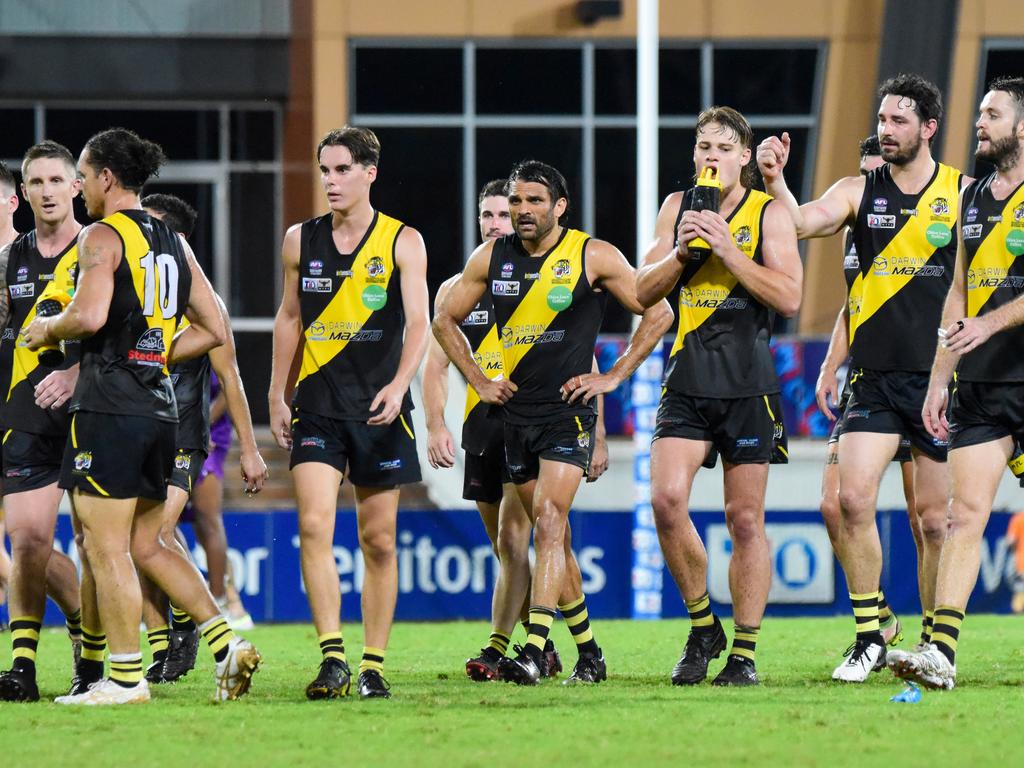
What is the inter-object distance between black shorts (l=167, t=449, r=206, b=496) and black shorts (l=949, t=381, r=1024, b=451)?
3.84 m

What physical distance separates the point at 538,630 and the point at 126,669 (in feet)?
6.05

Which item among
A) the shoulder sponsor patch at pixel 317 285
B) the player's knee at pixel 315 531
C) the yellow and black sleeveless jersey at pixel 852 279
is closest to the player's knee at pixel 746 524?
the yellow and black sleeveless jersey at pixel 852 279

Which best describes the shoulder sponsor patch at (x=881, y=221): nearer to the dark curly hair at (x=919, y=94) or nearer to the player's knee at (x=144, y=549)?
the dark curly hair at (x=919, y=94)

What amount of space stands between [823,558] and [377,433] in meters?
7.57

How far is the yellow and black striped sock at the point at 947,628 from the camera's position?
722 cm

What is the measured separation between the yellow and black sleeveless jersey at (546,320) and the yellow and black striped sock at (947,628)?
6.34 ft

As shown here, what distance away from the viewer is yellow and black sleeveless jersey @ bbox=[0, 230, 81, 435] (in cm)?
776

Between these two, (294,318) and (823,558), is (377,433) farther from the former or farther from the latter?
(823,558)

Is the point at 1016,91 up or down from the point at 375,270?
up

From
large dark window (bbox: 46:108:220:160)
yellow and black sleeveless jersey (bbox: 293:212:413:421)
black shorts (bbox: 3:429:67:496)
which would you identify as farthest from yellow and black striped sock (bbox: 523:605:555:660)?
large dark window (bbox: 46:108:220:160)

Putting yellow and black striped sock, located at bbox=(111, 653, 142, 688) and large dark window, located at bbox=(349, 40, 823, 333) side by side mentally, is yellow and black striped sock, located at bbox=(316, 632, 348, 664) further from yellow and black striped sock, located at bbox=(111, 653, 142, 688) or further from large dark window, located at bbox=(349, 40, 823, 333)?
large dark window, located at bbox=(349, 40, 823, 333)

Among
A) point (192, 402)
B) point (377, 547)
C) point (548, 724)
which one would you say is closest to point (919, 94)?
point (377, 547)

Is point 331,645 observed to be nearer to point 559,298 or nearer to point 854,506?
point 559,298

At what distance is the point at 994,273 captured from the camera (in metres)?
7.53
